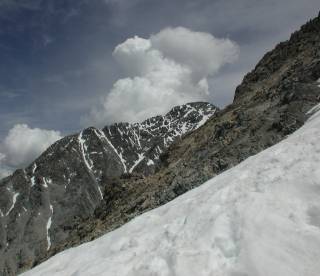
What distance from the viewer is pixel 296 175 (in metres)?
11.4

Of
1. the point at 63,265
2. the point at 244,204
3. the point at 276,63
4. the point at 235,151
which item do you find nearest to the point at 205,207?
the point at 244,204

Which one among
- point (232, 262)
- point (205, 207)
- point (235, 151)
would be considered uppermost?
point (235, 151)

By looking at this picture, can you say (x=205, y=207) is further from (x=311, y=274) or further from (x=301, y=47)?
(x=301, y=47)

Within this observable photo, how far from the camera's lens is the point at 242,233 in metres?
9.92

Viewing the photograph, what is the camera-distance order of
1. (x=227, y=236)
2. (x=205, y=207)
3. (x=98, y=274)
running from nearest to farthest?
(x=227, y=236) → (x=98, y=274) → (x=205, y=207)

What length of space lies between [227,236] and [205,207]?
2.31 metres

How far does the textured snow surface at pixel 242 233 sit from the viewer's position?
9008 millimetres

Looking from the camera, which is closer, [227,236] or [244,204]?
[227,236]

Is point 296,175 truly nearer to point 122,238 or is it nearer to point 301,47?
point 122,238

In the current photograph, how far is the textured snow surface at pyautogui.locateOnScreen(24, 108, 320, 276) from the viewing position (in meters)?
9.01

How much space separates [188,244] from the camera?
10.6 meters

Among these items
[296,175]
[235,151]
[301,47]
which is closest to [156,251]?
[296,175]

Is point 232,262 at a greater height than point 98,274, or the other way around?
point 98,274

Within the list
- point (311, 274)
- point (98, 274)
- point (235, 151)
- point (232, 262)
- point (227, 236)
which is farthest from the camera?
point (235, 151)
